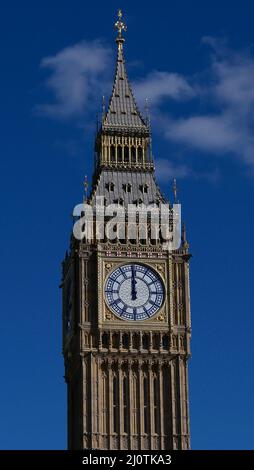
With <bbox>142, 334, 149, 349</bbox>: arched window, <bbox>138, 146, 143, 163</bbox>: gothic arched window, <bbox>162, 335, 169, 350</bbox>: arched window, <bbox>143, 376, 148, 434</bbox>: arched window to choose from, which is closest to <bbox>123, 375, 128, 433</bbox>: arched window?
<bbox>143, 376, 148, 434</bbox>: arched window

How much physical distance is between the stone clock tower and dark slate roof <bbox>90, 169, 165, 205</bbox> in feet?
0.63

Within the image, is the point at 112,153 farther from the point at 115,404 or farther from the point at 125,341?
the point at 115,404

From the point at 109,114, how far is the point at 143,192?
258 inches

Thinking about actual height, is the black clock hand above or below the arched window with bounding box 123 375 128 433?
above

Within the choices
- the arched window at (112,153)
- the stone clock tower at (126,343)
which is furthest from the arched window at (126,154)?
the stone clock tower at (126,343)

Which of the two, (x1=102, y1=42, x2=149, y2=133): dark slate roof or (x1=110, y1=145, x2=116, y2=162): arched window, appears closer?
(x1=110, y1=145, x2=116, y2=162): arched window

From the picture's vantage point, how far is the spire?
113 meters

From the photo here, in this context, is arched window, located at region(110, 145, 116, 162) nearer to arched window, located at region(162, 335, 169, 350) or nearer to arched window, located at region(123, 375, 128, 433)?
arched window, located at region(162, 335, 169, 350)

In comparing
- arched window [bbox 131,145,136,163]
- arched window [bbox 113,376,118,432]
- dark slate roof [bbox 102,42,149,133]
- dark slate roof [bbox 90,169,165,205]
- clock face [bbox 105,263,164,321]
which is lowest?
arched window [bbox 113,376,118,432]

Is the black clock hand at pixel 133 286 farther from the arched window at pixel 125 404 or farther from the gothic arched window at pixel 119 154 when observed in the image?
the gothic arched window at pixel 119 154

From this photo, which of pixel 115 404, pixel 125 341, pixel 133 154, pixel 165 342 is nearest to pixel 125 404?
pixel 115 404

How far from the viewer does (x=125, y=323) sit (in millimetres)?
105500

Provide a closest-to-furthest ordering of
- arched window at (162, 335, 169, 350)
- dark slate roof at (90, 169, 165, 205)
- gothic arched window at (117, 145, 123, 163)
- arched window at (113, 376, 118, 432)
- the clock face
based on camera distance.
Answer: arched window at (113, 376, 118, 432) < the clock face < arched window at (162, 335, 169, 350) < dark slate roof at (90, 169, 165, 205) < gothic arched window at (117, 145, 123, 163)

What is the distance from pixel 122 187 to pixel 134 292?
26.9ft
